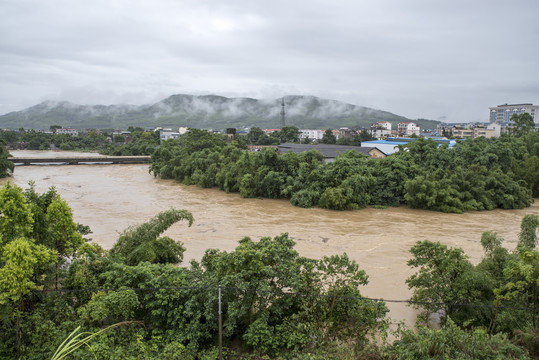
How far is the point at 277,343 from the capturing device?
21.7ft

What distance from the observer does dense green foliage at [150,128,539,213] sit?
21062 mm

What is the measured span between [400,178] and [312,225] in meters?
7.75

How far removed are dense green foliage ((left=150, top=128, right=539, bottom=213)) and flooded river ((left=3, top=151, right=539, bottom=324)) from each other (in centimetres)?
80

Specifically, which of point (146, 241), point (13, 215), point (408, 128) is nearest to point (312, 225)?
point (146, 241)

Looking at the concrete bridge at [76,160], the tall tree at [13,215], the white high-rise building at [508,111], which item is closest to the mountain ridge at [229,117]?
the white high-rise building at [508,111]

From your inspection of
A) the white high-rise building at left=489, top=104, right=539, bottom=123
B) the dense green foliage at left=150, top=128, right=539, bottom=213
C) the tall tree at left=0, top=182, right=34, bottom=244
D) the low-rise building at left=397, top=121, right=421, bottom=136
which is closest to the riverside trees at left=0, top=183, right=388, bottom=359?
the tall tree at left=0, top=182, right=34, bottom=244

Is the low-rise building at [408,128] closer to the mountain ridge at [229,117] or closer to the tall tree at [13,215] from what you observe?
the mountain ridge at [229,117]

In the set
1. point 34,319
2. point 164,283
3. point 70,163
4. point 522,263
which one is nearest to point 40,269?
point 34,319

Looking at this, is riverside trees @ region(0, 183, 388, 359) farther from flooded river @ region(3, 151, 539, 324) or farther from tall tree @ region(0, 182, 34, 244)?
flooded river @ region(3, 151, 539, 324)

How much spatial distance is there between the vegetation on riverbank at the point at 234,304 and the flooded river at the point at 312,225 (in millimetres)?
2158

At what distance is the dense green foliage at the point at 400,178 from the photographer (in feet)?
69.1

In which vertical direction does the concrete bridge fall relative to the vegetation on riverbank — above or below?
above

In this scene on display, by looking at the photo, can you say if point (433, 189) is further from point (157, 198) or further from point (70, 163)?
point (70, 163)

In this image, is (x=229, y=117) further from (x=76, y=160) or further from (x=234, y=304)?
(x=234, y=304)
